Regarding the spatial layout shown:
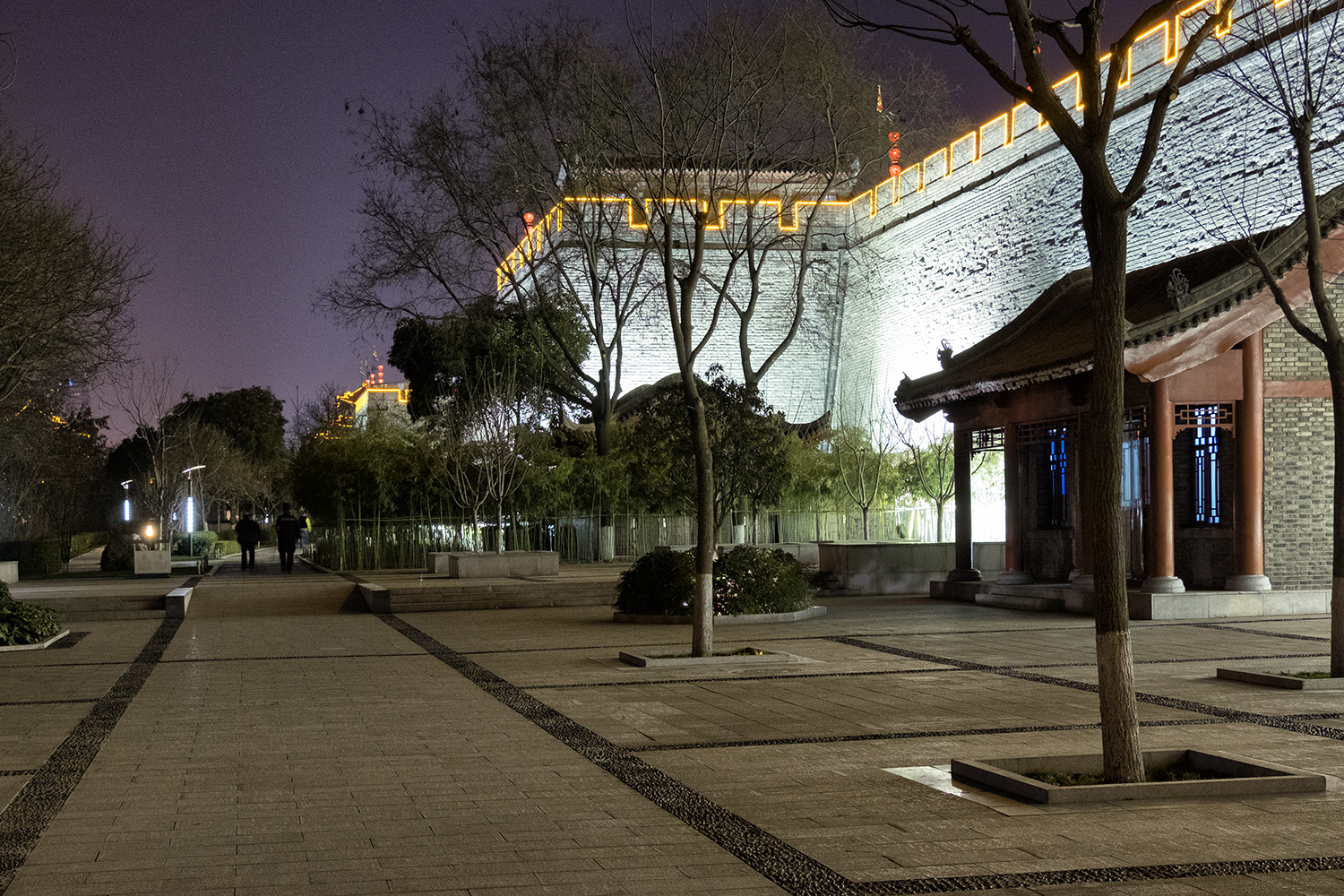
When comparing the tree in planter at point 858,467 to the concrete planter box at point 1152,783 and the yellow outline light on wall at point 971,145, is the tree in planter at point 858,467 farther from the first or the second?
the concrete planter box at point 1152,783

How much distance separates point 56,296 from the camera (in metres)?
16.7

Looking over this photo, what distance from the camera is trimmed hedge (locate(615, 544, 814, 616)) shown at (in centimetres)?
1644

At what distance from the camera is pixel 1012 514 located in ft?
65.5

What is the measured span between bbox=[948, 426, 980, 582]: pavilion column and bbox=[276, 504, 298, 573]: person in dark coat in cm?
1565

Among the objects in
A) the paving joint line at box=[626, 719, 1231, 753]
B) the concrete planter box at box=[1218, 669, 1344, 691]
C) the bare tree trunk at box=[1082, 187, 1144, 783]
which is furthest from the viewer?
the concrete planter box at box=[1218, 669, 1344, 691]

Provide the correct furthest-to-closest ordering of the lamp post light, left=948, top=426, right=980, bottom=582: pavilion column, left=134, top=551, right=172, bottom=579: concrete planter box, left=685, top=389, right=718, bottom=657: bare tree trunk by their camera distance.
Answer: the lamp post light
left=134, top=551, right=172, bottom=579: concrete planter box
left=948, top=426, right=980, bottom=582: pavilion column
left=685, top=389, right=718, bottom=657: bare tree trunk

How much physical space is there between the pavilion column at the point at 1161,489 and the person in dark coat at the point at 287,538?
19.5m

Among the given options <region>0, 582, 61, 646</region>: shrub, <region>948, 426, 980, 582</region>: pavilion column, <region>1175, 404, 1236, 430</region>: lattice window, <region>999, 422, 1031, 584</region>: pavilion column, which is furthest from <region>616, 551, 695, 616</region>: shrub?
<region>0, 582, 61, 646</region>: shrub

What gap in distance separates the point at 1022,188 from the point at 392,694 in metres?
26.3

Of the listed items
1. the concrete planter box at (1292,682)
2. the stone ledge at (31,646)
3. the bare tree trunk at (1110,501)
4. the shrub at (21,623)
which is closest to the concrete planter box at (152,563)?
the shrub at (21,623)

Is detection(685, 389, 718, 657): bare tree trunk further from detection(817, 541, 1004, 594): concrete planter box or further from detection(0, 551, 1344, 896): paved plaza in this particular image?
detection(817, 541, 1004, 594): concrete planter box

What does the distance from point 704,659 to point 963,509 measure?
10430 mm

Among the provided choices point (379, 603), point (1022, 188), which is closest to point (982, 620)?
point (379, 603)

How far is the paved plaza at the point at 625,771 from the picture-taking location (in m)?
4.87
